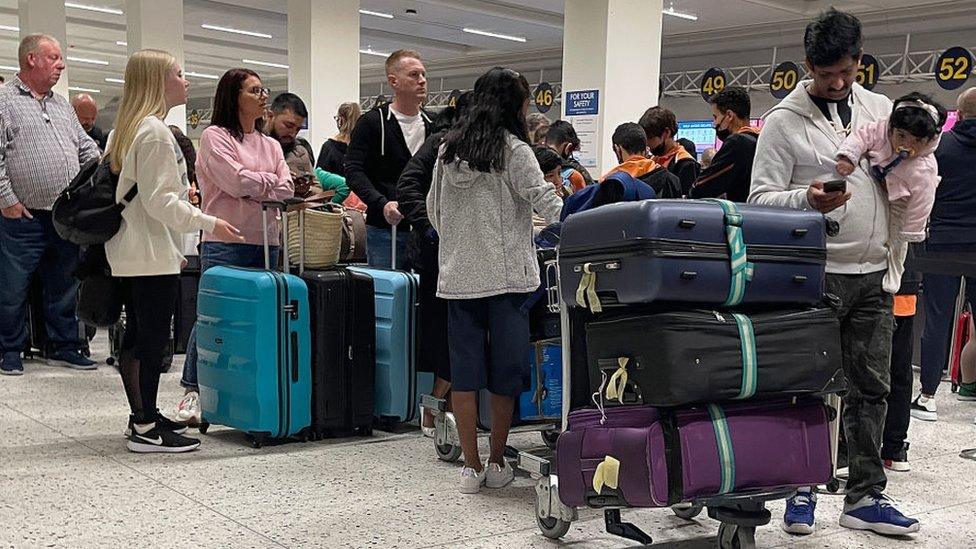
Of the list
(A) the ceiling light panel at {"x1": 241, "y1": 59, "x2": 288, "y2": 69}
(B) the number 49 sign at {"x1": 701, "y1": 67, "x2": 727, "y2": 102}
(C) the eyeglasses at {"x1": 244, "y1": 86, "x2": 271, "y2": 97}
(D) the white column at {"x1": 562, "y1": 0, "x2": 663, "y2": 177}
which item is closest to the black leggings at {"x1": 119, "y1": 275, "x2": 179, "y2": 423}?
(C) the eyeglasses at {"x1": 244, "y1": 86, "x2": 271, "y2": 97}

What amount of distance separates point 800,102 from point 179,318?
4.26 meters

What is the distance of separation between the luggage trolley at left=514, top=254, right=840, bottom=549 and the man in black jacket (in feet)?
→ 5.32

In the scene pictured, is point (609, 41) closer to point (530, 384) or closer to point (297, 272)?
point (297, 272)

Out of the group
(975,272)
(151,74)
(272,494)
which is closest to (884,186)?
(975,272)

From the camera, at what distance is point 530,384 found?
3402 millimetres

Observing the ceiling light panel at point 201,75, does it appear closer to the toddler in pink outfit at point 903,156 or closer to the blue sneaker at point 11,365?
the blue sneaker at point 11,365

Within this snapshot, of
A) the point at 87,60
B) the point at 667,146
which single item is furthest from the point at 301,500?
the point at 87,60

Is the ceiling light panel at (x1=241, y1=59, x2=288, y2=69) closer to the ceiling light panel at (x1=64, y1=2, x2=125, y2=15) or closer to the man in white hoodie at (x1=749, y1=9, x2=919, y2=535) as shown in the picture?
the ceiling light panel at (x1=64, y1=2, x2=125, y2=15)

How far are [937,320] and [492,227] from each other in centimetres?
291

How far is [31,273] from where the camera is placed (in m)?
5.47

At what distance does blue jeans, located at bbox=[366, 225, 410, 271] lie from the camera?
14.4 ft

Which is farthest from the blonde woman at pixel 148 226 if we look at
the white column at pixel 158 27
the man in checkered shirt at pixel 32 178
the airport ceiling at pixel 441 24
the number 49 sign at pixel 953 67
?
the number 49 sign at pixel 953 67

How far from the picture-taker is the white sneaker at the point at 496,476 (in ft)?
11.1

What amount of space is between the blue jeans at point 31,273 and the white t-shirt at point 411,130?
2212mm
